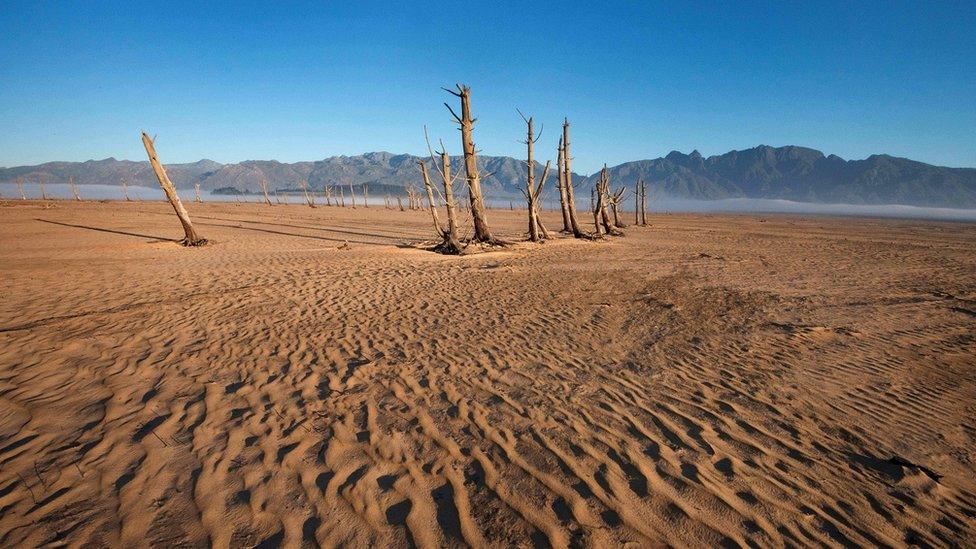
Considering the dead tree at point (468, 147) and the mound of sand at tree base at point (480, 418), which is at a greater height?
the dead tree at point (468, 147)

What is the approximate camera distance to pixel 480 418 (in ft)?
12.3

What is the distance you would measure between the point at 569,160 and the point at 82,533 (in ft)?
64.2

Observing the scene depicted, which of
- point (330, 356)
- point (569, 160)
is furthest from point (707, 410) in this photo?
point (569, 160)

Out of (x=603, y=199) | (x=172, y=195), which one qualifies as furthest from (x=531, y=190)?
(x=172, y=195)

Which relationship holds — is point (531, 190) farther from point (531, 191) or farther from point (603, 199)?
point (603, 199)

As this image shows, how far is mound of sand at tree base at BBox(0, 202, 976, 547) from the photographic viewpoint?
8.33 feet

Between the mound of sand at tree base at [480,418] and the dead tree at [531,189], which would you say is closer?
the mound of sand at tree base at [480,418]

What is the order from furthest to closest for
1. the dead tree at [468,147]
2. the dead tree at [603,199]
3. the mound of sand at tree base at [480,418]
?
1. the dead tree at [603,199]
2. the dead tree at [468,147]
3. the mound of sand at tree base at [480,418]

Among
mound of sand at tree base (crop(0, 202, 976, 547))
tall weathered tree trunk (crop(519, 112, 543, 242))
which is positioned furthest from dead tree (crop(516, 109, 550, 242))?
Result: mound of sand at tree base (crop(0, 202, 976, 547))

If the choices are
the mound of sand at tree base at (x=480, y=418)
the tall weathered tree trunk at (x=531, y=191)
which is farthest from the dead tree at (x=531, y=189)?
the mound of sand at tree base at (x=480, y=418)

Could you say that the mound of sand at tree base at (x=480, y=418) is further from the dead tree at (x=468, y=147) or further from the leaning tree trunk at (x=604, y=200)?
the leaning tree trunk at (x=604, y=200)

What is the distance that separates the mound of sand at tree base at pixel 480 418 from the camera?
8.33ft

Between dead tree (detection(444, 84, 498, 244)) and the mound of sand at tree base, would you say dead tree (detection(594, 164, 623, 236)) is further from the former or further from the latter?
the mound of sand at tree base

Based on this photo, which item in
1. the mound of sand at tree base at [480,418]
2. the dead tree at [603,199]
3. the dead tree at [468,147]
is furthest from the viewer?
the dead tree at [603,199]
